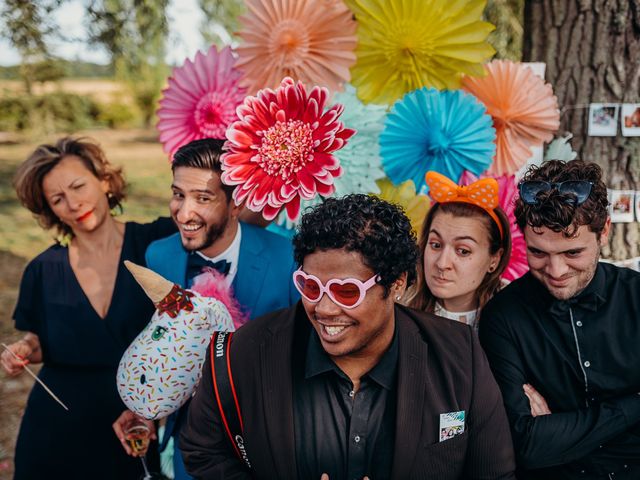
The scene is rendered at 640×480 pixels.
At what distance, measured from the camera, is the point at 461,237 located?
238 cm

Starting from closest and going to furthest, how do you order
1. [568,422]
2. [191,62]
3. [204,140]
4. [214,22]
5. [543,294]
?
[568,422] → [543,294] → [204,140] → [191,62] → [214,22]

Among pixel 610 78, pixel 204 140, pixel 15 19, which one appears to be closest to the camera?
pixel 204 140

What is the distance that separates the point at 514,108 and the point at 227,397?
5.83ft

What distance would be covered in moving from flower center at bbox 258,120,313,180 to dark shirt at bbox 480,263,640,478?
916 mm

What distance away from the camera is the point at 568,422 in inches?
79.8

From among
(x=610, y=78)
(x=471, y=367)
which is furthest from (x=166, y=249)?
(x=610, y=78)

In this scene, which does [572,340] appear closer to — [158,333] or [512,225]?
[512,225]

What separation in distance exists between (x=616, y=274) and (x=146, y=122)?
2434 centimetres

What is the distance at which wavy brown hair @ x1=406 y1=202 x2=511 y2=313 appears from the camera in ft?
7.91

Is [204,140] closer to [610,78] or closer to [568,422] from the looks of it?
[568,422]

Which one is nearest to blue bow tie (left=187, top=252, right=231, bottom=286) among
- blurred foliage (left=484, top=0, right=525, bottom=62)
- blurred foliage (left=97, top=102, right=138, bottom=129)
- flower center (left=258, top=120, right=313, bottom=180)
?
flower center (left=258, top=120, right=313, bottom=180)

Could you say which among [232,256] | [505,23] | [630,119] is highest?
[505,23]

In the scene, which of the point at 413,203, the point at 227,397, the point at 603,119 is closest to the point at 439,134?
the point at 413,203

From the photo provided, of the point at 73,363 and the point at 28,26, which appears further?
the point at 28,26
